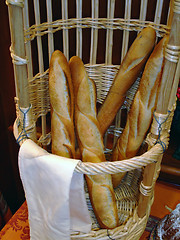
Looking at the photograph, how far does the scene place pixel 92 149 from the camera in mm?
582

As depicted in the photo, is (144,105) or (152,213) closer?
(144,105)

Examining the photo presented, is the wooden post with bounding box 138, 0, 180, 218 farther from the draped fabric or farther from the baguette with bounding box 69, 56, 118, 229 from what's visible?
the draped fabric

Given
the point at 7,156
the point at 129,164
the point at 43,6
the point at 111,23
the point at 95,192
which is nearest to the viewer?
the point at 129,164

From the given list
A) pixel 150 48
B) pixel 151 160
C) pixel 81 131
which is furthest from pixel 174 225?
pixel 150 48

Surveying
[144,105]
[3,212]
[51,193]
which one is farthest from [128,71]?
[3,212]

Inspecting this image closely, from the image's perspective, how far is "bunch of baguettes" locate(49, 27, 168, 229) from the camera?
561 millimetres

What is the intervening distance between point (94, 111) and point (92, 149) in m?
0.10

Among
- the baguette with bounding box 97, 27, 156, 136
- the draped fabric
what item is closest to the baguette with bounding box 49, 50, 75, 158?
the baguette with bounding box 97, 27, 156, 136

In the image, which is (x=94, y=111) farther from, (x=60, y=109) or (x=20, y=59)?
(x=20, y=59)

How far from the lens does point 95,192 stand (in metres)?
0.57

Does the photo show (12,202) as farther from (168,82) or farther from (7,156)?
(168,82)

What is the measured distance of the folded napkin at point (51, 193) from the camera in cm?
44

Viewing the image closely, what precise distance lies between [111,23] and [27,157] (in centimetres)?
45

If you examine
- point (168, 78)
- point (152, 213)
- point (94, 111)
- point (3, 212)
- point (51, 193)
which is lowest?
point (3, 212)
